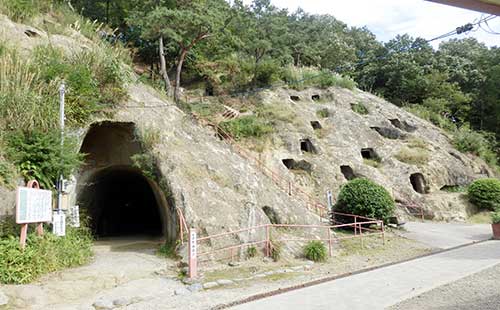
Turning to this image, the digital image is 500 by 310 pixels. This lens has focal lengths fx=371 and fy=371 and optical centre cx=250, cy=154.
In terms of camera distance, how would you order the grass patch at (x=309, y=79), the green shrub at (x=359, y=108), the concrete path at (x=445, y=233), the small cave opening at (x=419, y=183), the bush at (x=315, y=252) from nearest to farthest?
the bush at (x=315, y=252) → the concrete path at (x=445, y=233) → the small cave opening at (x=419, y=183) → the green shrub at (x=359, y=108) → the grass patch at (x=309, y=79)

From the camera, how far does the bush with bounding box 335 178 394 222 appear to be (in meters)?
14.0

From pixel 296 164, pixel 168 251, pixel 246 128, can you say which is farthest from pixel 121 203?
pixel 168 251

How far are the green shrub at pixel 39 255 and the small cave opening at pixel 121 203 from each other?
322 cm

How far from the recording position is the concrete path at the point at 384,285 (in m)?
6.36

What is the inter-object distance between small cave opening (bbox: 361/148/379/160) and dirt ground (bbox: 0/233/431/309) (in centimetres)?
977

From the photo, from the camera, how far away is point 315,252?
35.3 ft

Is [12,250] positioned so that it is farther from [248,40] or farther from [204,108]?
[248,40]

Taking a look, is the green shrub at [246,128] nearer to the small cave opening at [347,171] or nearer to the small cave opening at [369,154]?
the small cave opening at [347,171]

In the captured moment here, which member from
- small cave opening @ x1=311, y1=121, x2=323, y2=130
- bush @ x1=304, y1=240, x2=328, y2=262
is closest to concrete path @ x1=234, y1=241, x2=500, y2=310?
bush @ x1=304, y1=240, x2=328, y2=262

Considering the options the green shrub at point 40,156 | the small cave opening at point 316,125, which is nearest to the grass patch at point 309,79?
the small cave opening at point 316,125

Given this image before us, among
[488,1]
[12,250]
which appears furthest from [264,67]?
[488,1]

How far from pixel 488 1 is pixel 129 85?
11914mm

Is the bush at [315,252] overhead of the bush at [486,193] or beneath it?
beneath

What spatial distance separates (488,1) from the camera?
2.81 m
